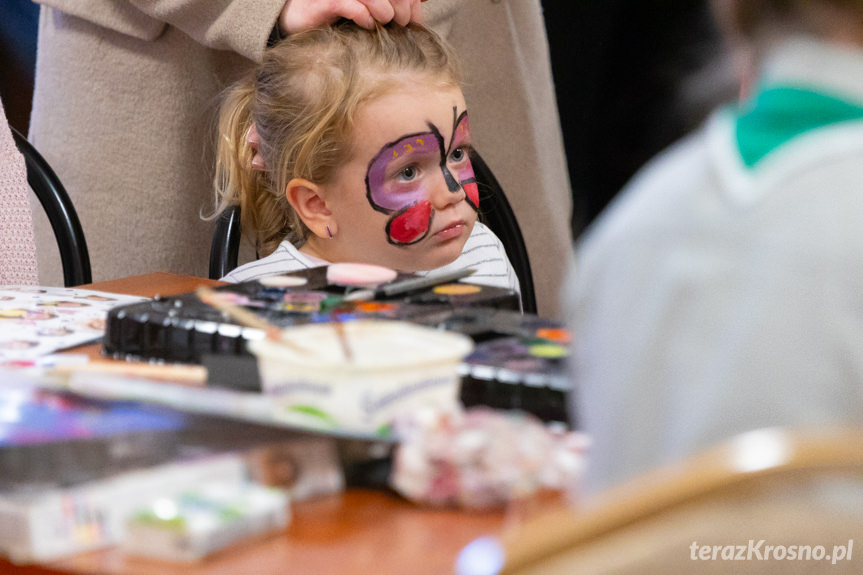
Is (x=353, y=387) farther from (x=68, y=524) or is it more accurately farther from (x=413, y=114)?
(x=413, y=114)

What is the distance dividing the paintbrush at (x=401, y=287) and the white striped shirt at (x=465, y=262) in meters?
0.46

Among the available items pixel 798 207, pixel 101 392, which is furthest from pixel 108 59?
pixel 798 207

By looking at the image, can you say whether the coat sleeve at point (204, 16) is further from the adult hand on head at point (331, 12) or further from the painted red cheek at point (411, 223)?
the painted red cheek at point (411, 223)

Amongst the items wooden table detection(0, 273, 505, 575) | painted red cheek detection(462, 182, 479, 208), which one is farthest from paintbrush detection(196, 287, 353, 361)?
painted red cheek detection(462, 182, 479, 208)

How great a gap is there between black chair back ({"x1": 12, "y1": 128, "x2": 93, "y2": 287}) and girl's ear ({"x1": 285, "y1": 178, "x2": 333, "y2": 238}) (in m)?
0.31

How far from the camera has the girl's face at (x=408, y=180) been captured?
4.77ft

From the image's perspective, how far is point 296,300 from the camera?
2.95ft

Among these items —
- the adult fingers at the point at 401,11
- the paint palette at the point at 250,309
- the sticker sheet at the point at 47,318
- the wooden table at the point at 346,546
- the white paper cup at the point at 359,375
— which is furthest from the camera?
the adult fingers at the point at 401,11

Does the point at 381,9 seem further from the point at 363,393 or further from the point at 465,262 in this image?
the point at 363,393

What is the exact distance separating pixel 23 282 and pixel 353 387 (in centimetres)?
92

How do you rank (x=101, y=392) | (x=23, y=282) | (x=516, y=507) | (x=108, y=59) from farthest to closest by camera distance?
(x=108, y=59) < (x=23, y=282) < (x=101, y=392) < (x=516, y=507)

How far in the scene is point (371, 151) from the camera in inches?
57.7
